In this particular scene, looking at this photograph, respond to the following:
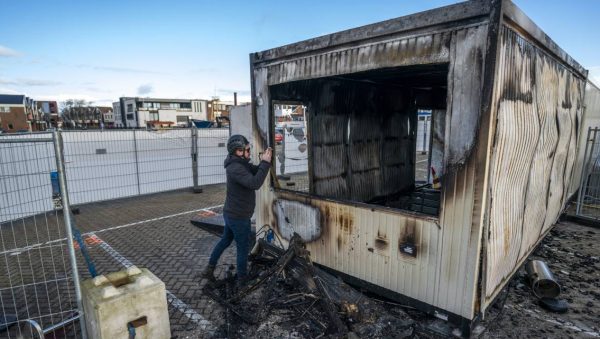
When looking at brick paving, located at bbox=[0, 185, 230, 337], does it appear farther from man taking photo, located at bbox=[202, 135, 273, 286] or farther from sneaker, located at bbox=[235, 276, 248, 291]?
man taking photo, located at bbox=[202, 135, 273, 286]

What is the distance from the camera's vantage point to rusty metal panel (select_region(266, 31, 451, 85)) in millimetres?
3207

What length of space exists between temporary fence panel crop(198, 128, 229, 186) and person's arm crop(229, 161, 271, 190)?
20.8 ft

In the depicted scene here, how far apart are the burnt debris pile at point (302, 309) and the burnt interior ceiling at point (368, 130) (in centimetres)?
227

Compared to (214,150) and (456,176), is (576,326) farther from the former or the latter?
(214,150)

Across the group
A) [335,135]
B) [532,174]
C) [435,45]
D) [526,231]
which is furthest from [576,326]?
[335,135]

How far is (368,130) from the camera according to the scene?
7.23m

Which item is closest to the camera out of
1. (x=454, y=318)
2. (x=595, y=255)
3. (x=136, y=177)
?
(x=454, y=318)

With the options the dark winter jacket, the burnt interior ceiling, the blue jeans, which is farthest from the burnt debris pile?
the burnt interior ceiling

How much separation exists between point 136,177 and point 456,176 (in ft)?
28.3

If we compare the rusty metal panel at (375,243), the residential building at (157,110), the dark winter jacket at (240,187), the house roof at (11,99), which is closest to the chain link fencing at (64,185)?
the dark winter jacket at (240,187)

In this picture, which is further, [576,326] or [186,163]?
[186,163]

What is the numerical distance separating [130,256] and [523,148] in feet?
20.7

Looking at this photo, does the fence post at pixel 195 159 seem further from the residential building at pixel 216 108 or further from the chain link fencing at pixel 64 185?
the residential building at pixel 216 108

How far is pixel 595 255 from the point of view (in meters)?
5.60
